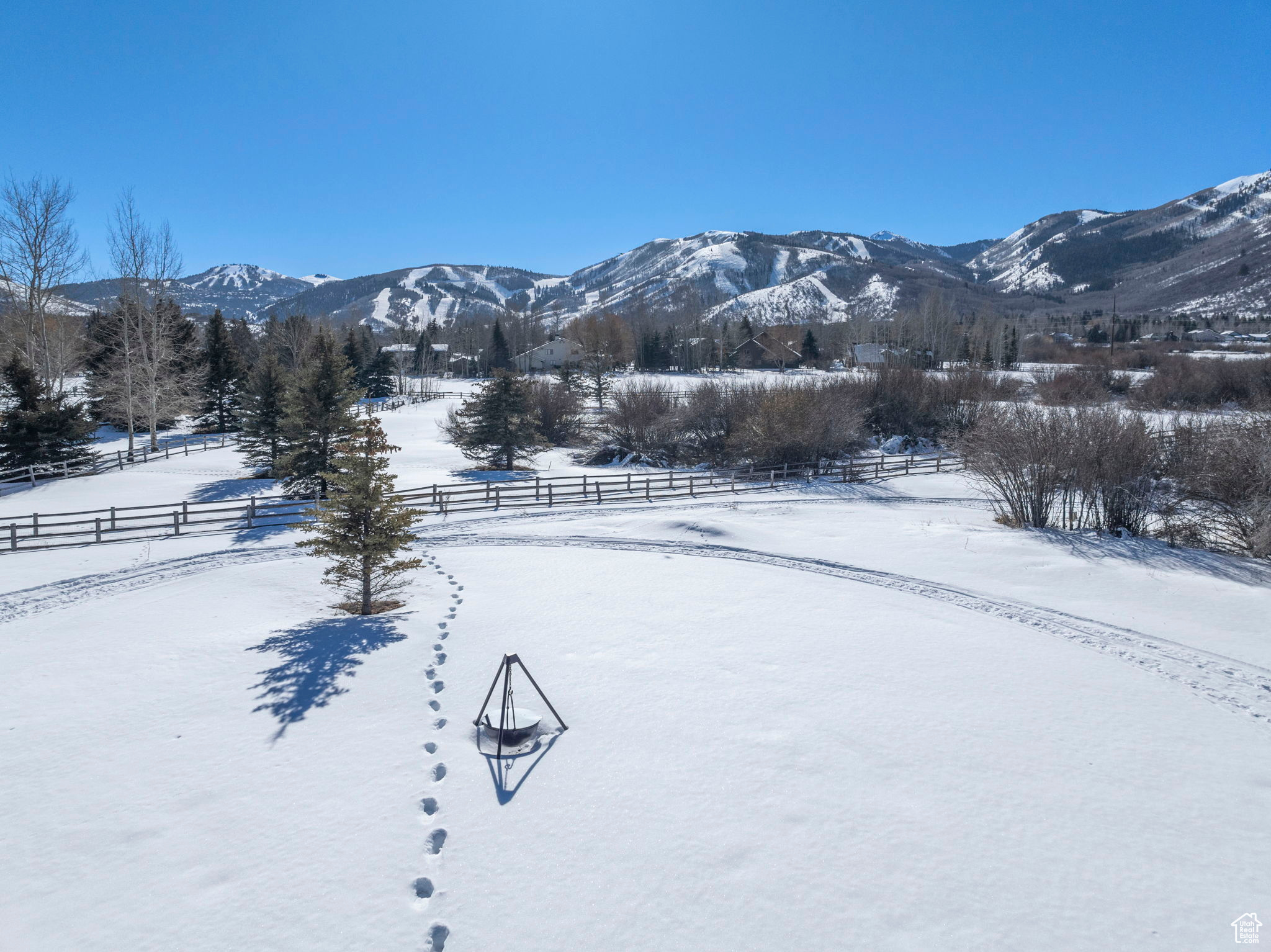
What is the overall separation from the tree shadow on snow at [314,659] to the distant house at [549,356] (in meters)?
84.7

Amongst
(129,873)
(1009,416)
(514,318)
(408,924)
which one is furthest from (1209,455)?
(514,318)

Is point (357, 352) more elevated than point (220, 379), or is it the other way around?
point (357, 352)

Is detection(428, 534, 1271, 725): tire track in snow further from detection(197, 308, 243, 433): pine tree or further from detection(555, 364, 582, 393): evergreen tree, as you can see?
detection(197, 308, 243, 433): pine tree

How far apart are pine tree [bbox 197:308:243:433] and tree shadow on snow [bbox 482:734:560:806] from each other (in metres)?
47.5

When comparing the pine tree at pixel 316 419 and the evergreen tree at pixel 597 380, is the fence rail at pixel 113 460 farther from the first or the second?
the evergreen tree at pixel 597 380

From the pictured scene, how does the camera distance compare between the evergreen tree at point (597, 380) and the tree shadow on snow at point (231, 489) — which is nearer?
the tree shadow on snow at point (231, 489)

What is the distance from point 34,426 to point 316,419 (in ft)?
46.5

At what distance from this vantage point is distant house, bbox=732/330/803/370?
319 feet

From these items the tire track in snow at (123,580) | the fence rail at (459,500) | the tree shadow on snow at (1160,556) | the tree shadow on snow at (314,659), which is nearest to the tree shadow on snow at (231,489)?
the fence rail at (459,500)

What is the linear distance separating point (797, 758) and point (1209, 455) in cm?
1971

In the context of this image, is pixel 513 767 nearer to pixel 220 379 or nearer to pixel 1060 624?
pixel 1060 624

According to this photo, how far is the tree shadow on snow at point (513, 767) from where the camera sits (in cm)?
777

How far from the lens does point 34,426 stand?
28906 millimetres
